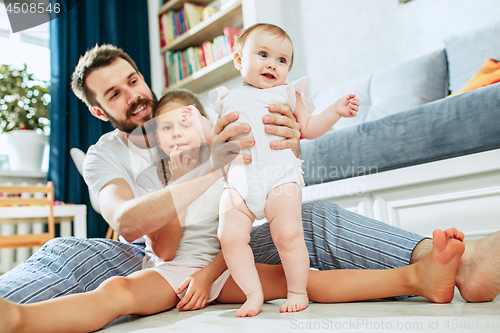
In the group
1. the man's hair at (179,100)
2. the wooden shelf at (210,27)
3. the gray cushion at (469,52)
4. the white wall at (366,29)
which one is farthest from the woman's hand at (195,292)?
the wooden shelf at (210,27)

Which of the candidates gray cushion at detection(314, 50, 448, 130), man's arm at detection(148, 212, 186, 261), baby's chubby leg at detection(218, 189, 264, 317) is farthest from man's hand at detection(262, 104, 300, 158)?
gray cushion at detection(314, 50, 448, 130)

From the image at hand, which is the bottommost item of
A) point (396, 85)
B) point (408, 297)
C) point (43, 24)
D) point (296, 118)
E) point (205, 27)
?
point (408, 297)

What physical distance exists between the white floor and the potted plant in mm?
1958

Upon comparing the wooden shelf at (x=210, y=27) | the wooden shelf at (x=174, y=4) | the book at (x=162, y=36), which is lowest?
the wooden shelf at (x=210, y=27)

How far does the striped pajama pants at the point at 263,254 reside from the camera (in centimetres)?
70

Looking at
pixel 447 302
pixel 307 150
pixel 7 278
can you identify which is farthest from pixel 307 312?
pixel 307 150

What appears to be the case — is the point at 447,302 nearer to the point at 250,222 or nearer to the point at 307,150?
the point at 250,222

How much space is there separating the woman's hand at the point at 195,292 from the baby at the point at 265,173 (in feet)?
0.34

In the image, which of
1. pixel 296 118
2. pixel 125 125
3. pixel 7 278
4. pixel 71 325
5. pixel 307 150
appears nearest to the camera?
pixel 71 325

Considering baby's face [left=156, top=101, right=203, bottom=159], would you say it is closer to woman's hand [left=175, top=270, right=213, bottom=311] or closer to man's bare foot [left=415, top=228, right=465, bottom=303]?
woman's hand [left=175, top=270, right=213, bottom=311]

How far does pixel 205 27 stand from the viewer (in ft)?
7.42

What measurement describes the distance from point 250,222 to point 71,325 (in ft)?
1.15

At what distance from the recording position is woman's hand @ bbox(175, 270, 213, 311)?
713 mm

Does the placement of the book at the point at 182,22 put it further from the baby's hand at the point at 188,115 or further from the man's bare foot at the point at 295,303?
the man's bare foot at the point at 295,303
